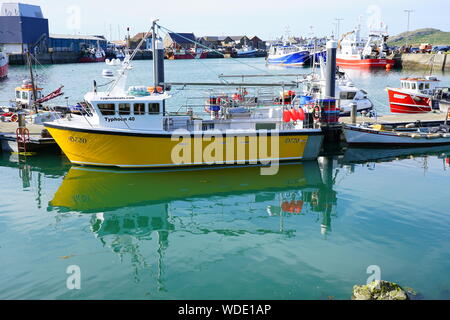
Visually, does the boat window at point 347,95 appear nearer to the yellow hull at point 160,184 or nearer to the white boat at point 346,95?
the white boat at point 346,95

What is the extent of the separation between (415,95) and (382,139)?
10293 mm

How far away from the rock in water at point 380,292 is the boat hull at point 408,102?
2445cm

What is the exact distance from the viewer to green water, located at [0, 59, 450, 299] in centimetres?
1050

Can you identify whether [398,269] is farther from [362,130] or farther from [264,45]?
[264,45]

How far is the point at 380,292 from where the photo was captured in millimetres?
9484

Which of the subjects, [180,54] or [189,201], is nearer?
[189,201]

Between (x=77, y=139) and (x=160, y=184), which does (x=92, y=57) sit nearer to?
(x=77, y=139)

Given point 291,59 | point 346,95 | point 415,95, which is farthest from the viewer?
point 291,59

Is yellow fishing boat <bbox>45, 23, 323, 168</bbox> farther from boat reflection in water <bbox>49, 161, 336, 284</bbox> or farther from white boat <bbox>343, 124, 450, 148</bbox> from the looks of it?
white boat <bbox>343, 124, 450, 148</bbox>

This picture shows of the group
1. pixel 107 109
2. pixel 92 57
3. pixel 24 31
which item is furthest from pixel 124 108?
pixel 92 57

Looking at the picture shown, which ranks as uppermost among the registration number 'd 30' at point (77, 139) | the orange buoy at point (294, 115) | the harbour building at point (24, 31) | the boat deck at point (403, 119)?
the harbour building at point (24, 31)

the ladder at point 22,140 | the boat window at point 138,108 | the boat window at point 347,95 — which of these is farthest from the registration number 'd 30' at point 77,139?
the boat window at point 347,95

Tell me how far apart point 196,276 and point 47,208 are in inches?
268

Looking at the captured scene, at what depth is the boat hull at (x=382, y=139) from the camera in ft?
75.3
